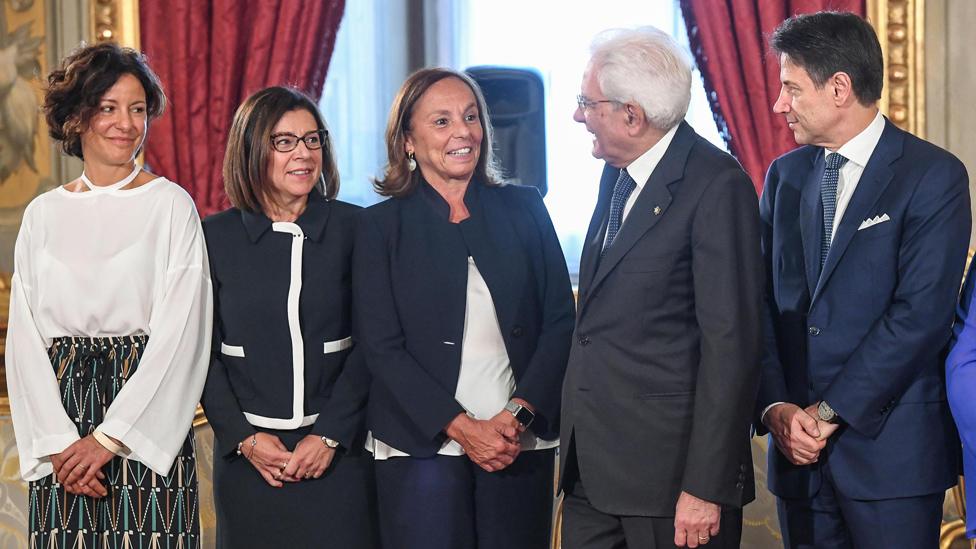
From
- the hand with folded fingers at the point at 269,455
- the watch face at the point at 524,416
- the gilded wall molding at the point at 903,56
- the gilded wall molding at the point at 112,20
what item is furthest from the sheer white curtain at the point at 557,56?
the hand with folded fingers at the point at 269,455

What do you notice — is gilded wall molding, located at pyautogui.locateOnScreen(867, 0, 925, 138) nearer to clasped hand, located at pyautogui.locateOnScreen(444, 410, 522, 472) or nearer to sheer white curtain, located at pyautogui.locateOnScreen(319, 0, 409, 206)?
sheer white curtain, located at pyautogui.locateOnScreen(319, 0, 409, 206)

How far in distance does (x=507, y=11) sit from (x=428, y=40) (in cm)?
34

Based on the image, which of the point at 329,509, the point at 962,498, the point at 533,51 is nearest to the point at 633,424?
the point at 329,509

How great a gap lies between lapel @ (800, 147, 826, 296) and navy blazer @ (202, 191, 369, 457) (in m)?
1.07

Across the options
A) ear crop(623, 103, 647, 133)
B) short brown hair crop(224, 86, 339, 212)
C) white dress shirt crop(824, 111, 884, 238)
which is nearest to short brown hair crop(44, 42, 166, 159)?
short brown hair crop(224, 86, 339, 212)

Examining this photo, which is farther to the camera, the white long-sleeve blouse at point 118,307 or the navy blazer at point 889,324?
the white long-sleeve blouse at point 118,307

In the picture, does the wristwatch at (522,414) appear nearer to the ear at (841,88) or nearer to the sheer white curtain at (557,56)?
the ear at (841,88)

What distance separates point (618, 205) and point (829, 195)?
1.65ft

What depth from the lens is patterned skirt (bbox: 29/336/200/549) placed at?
2.50m

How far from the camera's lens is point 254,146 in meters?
2.66

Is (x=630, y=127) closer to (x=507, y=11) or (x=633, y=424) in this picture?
(x=633, y=424)

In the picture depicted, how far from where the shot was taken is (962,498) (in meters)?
3.51

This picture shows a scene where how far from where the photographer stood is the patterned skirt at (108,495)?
2.50 meters

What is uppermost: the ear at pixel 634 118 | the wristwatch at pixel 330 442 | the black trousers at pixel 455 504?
the ear at pixel 634 118
